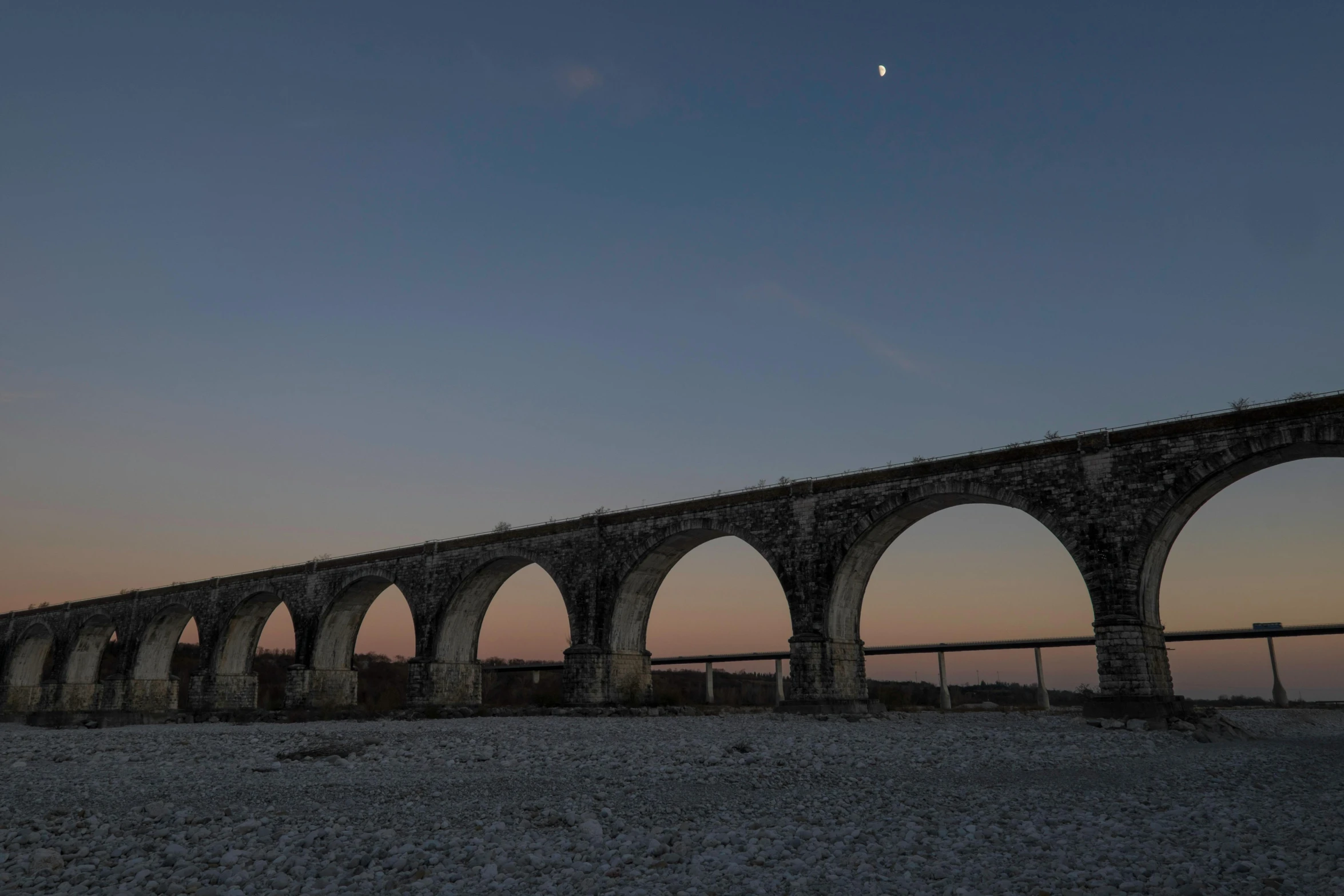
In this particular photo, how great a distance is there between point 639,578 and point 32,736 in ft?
55.2

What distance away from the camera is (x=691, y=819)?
869cm

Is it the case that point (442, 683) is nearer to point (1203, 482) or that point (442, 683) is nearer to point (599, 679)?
point (599, 679)

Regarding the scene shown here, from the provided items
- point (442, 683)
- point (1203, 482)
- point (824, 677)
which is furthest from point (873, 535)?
point (442, 683)

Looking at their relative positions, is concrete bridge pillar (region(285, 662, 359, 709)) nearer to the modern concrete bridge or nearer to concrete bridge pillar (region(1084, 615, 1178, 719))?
the modern concrete bridge

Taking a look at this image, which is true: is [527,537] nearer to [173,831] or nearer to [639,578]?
[639,578]

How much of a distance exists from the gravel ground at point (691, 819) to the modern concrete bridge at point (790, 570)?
5.54 meters

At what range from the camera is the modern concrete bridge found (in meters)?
19.3

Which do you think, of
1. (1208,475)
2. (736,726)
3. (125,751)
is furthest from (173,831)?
(1208,475)

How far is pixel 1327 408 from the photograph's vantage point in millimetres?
17797

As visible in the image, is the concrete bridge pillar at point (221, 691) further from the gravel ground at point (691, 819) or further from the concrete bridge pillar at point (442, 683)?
the gravel ground at point (691, 819)

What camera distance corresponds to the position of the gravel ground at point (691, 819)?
22.1 feet

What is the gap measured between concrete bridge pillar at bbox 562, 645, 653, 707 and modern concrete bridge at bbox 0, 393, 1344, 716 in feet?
0.18

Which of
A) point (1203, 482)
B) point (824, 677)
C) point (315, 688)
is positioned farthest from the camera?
point (315, 688)

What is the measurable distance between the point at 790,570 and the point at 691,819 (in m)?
16.5
